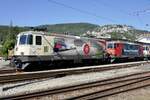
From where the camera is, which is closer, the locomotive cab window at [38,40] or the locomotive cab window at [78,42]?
the locomotive cab window at [38,40]

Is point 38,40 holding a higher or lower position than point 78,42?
higher

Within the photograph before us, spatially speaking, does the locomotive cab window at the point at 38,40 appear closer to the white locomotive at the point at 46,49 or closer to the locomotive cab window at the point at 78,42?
the white locomotive at the point at 46,49

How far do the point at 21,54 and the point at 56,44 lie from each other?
3562 mm

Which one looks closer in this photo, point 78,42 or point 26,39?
point 26,39

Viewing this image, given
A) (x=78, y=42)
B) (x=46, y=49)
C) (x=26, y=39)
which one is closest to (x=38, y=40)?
(x=26, y=39)

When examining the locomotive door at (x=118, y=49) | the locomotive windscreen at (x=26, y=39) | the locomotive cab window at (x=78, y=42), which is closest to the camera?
the locomotive windscreen at (x=26, y=39)

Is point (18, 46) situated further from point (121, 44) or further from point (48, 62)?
point (121, 44)

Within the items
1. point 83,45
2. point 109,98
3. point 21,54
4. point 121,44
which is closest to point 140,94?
point 109,98

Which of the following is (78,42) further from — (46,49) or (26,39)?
(26,39)

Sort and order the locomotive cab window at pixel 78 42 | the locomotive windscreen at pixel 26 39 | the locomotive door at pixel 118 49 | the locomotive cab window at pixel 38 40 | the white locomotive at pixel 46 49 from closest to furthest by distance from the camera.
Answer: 1. the white locomotive at pixel 46 49
2. the locomotive windscreen at pixel 26 39
3. the locomotive cab window at pixel 38 40
4. the locomotive cab window at pixel 78 42
5. the locomotive door at pixel 118 49

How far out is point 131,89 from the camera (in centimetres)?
1438

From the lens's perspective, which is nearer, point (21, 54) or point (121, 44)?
point (21, 54)

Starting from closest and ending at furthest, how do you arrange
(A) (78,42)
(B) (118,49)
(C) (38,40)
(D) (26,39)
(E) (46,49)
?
(D) (26,39) < (C) (38,40) < (E) (46,49) < (A) (78,42) < (B) (118,49)

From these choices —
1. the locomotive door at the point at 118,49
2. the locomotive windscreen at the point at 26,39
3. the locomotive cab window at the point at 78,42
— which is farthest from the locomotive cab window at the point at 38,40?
the locomotive door at the point at 118,49
